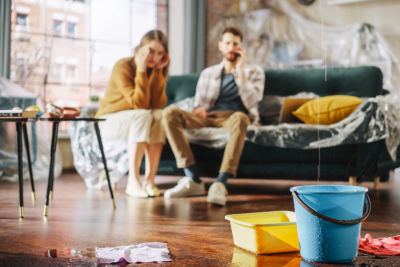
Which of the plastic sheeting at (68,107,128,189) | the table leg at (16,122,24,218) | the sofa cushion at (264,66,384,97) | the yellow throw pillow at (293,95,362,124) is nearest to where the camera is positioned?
the table leg at (16,122,24,218)

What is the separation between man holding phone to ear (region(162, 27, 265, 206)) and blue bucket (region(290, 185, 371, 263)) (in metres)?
1.34

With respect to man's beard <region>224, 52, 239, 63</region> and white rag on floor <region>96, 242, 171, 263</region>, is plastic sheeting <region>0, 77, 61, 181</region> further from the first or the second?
white rag on floor <region>96, 242, 171, 263</region>

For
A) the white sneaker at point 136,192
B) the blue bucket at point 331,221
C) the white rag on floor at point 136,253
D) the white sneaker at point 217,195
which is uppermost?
the blue bucket at point 331,221

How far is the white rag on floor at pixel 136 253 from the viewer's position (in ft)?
4.34

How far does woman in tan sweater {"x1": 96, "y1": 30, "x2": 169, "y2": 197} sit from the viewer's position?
2686 mm

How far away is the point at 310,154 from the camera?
9.16 ft

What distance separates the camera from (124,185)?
10.7 ft

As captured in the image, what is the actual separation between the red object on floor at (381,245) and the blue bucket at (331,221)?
5.4 inches

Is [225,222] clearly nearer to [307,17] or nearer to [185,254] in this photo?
[185,254]

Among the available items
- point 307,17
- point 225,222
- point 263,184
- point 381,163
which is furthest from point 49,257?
point 307,17

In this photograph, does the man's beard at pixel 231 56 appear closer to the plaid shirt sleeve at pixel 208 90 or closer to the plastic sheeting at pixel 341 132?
the plaid shirt sleeve at pixel 208 90

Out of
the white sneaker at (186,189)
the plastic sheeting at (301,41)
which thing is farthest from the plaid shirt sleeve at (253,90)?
the plastic sheeting at (301,41)

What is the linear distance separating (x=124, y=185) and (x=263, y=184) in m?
0.93

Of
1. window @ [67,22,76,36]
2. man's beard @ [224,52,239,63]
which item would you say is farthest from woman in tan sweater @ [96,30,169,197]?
window @ [67,22,76,36]
